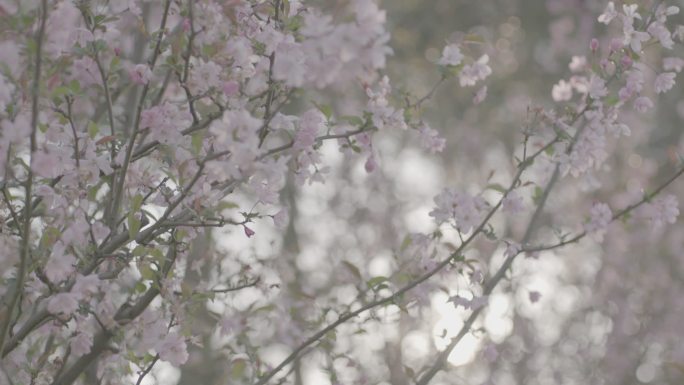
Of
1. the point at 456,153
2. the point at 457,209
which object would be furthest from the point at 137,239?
the point at 456,153

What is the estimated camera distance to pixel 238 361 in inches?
118

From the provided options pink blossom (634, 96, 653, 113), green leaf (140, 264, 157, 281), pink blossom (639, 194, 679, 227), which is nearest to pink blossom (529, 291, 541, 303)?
pink blossom (639, 194, 679, 227)

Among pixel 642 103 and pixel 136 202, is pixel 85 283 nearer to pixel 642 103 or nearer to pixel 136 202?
pixel 136 202

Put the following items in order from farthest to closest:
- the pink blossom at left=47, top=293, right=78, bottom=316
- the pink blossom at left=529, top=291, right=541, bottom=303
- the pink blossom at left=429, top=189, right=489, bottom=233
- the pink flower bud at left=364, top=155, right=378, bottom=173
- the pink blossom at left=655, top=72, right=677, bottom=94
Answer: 1. the pink blossom at left=529, top=291, right=541, bottom=303
2. the pink blossom at left=655, top=72, right=677, bottom=94
3. the pink blossom at left=429, top=189, right=489, bottom=233
4. the pink flower bud at left=364, top=155, right=378, bottom=173
5. the pink blossom at left=47, top=293, right=78, bottom=316

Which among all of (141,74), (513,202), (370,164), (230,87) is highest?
(513,202)

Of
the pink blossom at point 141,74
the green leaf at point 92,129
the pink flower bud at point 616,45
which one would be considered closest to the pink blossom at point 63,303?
the green leaf at point 92,129

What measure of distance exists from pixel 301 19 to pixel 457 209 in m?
0.76

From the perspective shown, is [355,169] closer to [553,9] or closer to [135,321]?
[553,9]

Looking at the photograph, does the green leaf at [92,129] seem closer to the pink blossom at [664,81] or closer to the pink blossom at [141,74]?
the pink blossom at [141,74]

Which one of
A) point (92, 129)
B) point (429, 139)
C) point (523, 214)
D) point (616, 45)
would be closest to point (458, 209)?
point (429, 139)

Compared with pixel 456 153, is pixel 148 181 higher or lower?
lower

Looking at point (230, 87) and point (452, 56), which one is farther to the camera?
point (452, 56)

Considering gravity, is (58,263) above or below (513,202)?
below

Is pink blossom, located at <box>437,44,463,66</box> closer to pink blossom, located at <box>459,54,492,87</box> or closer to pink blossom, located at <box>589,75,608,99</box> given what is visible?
pink blossom, located at <box>459,54,492,87</box>
